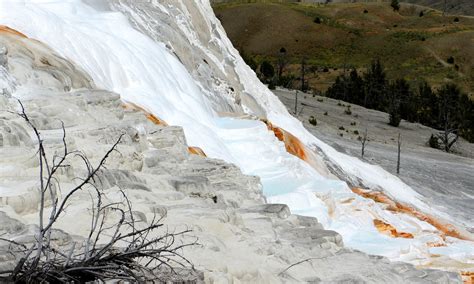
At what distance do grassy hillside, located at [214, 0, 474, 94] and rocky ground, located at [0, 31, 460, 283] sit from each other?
6181cm

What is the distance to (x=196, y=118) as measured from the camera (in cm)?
1213

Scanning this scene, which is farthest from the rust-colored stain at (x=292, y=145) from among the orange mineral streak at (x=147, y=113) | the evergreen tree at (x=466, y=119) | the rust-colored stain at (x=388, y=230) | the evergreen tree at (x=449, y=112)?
the evergreen tree at (x=466, y=119)

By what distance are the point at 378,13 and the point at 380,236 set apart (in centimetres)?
9452

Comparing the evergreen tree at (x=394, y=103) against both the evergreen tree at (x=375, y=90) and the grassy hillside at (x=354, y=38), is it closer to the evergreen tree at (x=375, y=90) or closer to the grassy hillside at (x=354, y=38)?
the evergreen tree at (x=375, y=90)

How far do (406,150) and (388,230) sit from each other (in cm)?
2323

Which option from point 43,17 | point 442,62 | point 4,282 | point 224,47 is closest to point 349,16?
point 442,62

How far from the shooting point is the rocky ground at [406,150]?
62.2 ft

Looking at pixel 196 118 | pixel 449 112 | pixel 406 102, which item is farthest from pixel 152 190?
pixel 406 102

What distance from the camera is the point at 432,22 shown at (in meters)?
94.3

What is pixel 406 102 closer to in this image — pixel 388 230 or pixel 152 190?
pixel 388 230

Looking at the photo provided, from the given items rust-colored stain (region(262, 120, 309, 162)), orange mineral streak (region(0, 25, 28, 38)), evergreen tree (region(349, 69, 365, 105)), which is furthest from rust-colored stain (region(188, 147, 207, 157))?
evergreen tree (region(349, 69, 365, 105))

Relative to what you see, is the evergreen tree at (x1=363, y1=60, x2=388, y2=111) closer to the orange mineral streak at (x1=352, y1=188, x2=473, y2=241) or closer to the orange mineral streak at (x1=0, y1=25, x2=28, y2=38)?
the orange mineral streak at (x1=352, y1=188, x2=473, y2=241)

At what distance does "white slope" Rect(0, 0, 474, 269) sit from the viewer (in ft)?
32.7

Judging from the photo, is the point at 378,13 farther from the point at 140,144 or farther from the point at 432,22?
the point at 140,144
